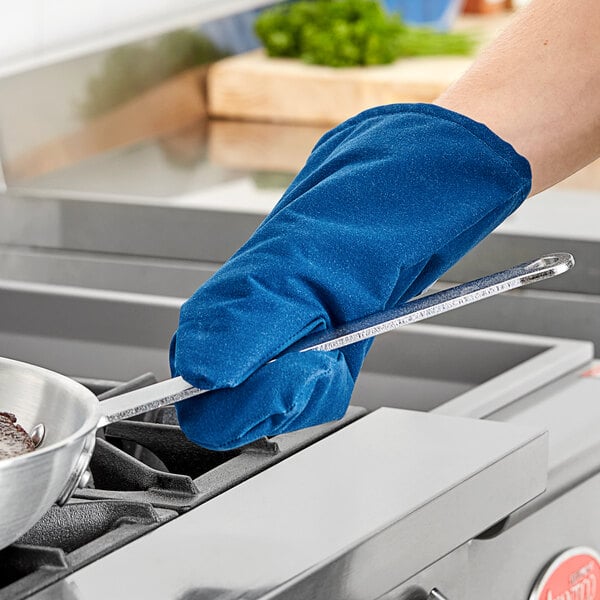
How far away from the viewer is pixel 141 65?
2.01 meters

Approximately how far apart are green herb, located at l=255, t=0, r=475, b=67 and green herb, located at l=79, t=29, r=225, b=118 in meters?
0.11

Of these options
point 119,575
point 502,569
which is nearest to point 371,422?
point 502,569

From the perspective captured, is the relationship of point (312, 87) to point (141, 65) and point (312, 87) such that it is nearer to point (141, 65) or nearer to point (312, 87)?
point (312, 87)

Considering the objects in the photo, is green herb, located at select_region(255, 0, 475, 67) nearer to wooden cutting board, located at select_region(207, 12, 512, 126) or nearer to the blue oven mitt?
wooden cutting board, located at select_region(207, 12, 512, 126)

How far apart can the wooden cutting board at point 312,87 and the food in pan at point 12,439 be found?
4.63 feet

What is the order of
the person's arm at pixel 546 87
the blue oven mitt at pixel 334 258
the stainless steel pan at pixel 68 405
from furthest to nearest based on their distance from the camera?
1. the person's arm at pixel 546 87
2. the blue oven mitt at pixel 334 258
3. the stainless steel pan at pixel 68 405

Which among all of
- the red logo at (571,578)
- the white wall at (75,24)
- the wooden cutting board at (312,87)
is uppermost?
the white wall at (75,24)

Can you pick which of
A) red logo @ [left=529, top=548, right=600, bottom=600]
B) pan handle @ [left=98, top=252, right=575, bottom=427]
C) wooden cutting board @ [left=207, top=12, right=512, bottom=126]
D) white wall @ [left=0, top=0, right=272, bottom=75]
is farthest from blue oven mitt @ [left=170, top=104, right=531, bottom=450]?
wooden cutting board @ [left=207, top=12, right=512, bottom=126]

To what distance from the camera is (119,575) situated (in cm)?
66

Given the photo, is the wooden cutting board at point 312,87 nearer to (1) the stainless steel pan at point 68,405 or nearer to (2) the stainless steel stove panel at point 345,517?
(2) the stainless steel stove panel at point 345,517

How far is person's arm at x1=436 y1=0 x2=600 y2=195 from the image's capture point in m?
0.89

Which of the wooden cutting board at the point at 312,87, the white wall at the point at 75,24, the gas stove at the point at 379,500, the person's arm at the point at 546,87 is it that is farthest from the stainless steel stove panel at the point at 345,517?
the wooden cutting board at the point at 312,87

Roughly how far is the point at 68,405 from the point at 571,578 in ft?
1.46

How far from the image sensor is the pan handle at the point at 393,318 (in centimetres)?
70
